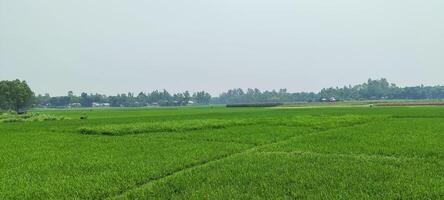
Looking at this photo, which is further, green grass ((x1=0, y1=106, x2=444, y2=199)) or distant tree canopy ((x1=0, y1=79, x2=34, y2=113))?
distant tree canopy ((x1=0, y1=79, x2=34, y2=113))

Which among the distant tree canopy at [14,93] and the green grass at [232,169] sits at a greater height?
the distant tree canopy at [14,93]

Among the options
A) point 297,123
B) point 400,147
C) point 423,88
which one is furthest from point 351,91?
point 400,147

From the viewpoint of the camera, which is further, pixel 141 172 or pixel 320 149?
pixel 320 149

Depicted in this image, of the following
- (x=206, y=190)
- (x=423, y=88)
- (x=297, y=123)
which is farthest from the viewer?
(x=423, y=88)

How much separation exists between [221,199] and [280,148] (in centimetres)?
961

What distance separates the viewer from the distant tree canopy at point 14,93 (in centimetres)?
9338

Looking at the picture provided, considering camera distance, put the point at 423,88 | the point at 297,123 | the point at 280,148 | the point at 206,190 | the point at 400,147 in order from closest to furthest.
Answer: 1. the point at 206,190
2. the point at 400,147
3. the point at 280,148
4. the point at 297,123
5. the point at 423,88

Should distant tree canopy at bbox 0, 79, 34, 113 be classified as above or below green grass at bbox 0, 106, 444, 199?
above

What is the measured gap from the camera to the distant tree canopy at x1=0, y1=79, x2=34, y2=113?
93375 mm

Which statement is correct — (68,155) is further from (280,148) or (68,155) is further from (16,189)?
(280,148)

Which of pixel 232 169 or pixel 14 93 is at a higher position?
pixel 14 93

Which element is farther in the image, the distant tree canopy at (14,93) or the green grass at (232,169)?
the distant tree canopy at (14,93)

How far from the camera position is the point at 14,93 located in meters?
94.2

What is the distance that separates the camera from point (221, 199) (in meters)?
10.1
